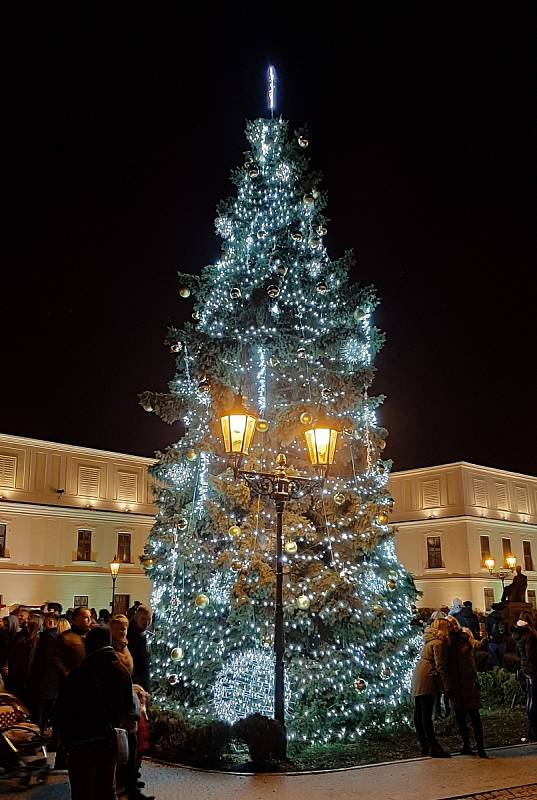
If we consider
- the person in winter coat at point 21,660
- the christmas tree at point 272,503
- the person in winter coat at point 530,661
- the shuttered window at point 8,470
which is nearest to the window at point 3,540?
the shuttered window at point 8,470

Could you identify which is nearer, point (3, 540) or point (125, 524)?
point (3, 540)

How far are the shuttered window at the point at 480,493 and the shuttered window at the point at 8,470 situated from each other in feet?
96.9

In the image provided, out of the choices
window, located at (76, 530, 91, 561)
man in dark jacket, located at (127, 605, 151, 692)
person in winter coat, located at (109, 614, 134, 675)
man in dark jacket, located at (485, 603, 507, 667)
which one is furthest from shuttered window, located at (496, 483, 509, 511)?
person in winter coat, located at (109, 614, 134, 675)

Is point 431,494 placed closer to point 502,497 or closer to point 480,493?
point 480,493

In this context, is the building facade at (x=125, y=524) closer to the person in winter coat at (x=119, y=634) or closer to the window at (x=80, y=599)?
the window at (x=80, y=599)

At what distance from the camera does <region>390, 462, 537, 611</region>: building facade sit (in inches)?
1998

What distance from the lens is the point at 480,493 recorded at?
53.1 metres

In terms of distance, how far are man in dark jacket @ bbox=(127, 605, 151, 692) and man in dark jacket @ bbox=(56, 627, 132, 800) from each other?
184 inches

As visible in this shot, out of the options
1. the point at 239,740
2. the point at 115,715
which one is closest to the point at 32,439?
the point at 239,740

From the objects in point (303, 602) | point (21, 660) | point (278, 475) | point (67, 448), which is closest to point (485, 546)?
point (67, 448)

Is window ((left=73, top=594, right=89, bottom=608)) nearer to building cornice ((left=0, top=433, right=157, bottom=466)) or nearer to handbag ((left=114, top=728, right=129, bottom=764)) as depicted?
building cornice ((left=0, top=433, right=157, bottom=466))

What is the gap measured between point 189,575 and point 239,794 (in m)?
5.43

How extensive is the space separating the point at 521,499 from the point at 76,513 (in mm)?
31297

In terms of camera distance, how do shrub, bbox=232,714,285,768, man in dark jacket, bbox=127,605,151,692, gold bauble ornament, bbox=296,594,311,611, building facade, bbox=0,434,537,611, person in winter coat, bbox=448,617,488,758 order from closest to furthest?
shrub, bbox=232,714,285,768
person in winter coat, bbox=448,617,488,758
man in dark jacket, bbox=127,605,151,692
gold bauble ornament, bbox=296,594,311,611
building facade, bbox=0,434,537,611
